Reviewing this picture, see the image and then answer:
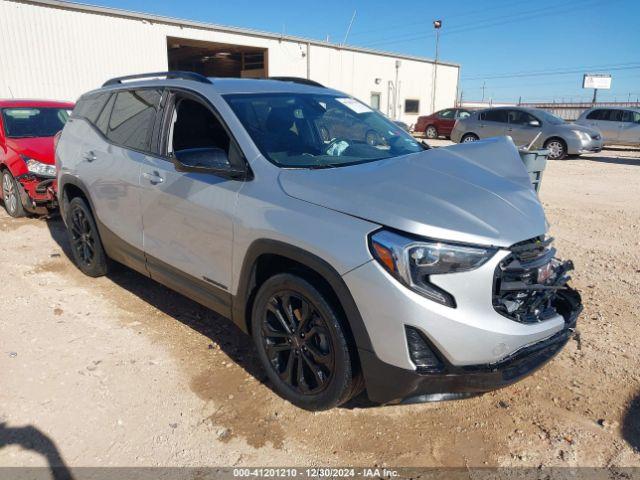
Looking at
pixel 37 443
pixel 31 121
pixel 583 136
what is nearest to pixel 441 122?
pixel 583 136

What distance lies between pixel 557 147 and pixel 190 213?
15.3 meters

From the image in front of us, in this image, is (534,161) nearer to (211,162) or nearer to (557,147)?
(211,162)

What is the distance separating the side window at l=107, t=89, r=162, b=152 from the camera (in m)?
3.92

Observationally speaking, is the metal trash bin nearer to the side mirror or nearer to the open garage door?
the side mirror

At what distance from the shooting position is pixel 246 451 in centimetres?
263

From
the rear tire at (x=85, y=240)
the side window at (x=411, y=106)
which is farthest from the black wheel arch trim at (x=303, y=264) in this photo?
the side window at (x=411, y=106)

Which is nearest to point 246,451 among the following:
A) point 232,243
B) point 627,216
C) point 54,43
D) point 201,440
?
point 201,440

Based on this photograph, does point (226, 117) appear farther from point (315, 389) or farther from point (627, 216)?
point (627, 216)

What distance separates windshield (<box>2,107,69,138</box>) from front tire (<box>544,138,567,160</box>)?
13774mm

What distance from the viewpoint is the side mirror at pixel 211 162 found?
9.90 ft

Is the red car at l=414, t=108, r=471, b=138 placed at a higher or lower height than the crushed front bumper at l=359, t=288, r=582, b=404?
higher

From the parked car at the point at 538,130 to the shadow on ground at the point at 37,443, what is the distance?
14.6 m

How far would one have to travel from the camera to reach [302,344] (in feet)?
9.22

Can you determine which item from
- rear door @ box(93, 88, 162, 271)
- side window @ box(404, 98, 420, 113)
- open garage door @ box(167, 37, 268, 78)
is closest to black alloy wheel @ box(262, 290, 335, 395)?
rear door @ box(93, 88, 162, 271)
